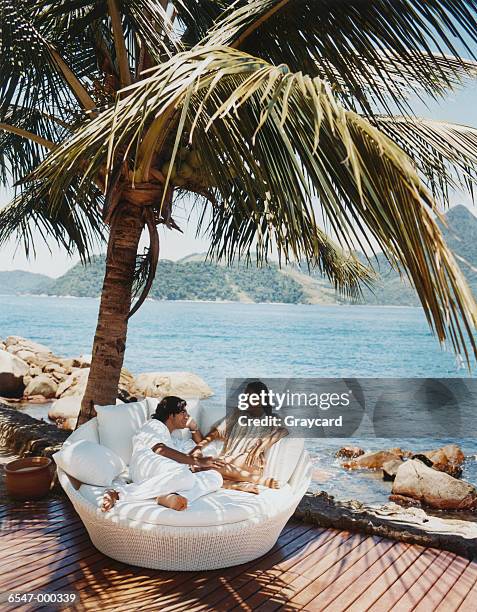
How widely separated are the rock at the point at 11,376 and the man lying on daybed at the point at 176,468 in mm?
8844

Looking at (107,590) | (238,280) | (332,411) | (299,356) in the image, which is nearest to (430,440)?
(332,411)

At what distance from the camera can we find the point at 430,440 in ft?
48.2

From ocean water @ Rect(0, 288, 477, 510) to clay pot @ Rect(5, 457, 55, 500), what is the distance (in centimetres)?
2212

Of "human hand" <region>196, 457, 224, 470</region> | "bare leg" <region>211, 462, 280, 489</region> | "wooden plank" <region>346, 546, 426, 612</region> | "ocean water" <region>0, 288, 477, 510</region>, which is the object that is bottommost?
"ocean water" <region>0, 288, 477, 510</region>

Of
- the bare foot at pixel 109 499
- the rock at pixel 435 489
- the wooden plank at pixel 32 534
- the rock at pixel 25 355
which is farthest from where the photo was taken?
the rock at pixel 25 355

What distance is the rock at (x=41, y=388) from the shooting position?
1174 centimetres

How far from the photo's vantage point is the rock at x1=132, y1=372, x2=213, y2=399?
581 inches

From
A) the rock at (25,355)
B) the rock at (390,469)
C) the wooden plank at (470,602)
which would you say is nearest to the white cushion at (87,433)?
the wooden plank at (470,602)

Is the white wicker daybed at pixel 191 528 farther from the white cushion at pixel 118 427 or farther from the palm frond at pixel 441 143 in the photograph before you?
the palm frond at pixel 441 143

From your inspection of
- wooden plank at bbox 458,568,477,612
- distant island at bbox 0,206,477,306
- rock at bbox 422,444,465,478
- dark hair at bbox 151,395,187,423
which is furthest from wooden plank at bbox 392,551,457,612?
distant island at bbox 0,206,477,306

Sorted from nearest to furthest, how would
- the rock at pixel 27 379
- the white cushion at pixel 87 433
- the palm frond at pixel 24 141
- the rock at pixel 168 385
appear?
the white cushion at pixel 87 433, the palm frond at pixel 24 141, the rock at pixel 27 379, the rock at pixel 168 385

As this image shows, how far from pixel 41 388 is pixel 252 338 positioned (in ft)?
103

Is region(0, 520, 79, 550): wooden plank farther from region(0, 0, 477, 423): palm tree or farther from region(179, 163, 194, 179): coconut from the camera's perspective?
region(179, 163, 194, 179): coconut

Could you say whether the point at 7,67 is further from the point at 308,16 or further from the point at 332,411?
the point at 332,411
